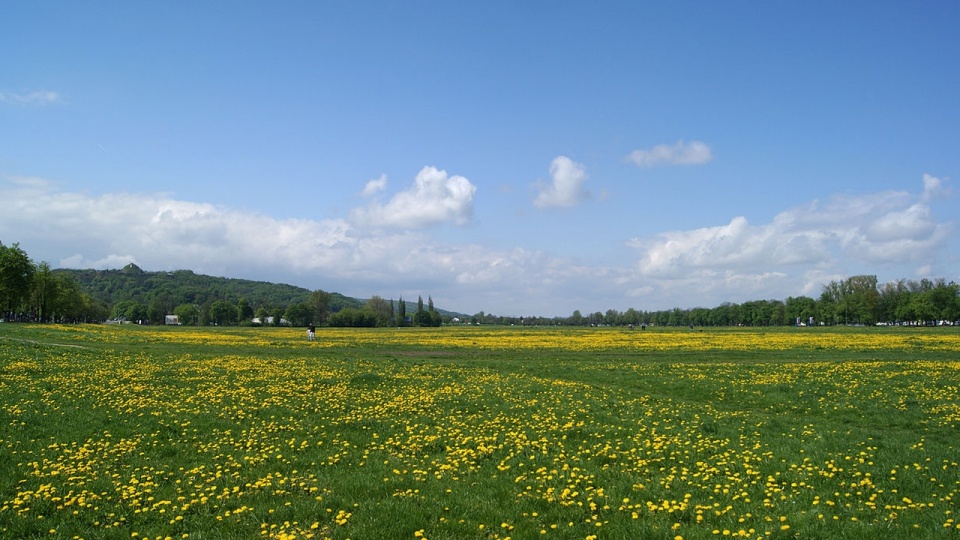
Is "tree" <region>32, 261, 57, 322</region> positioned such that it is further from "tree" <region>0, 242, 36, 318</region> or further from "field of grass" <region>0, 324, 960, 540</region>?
"field of grass" <region>0, 324, 960, 540</region>

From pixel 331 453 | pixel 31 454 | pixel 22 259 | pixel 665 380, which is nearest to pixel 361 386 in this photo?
pixel 331 453

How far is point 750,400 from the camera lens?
2353 centimetres

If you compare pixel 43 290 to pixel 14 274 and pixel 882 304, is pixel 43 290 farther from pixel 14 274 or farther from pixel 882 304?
pixel 882 304

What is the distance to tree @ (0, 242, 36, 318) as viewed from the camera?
85.9 metres

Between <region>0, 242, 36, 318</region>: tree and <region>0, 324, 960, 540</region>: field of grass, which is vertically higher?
<region>0, 242, 36, 318</region>: tree

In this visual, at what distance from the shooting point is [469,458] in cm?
1375

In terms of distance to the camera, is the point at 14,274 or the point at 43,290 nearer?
the point at 14,274

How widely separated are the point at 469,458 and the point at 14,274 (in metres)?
102

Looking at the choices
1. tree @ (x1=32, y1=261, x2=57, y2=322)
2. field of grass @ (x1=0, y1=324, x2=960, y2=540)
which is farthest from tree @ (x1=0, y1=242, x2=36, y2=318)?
field of grass @ (x1=0, y1=324, x2=960, y2=540)

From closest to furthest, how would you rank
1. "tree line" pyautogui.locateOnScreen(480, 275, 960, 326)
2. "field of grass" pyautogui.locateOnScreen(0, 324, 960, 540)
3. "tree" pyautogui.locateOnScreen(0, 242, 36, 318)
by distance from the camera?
1. "field of grass" pyautogui.locateOnScreen(0, 324, 960, 540)
2. "tree" pyautogui.locateOnScreen(0, 242, 36, 318)
3. "tree line" pyautogui.locateOnScreen(480, 275, 960, 326)

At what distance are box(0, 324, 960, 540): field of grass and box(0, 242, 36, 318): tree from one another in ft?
251

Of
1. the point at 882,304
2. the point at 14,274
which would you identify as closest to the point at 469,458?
the point at 14,274

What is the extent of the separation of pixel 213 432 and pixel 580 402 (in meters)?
12.4

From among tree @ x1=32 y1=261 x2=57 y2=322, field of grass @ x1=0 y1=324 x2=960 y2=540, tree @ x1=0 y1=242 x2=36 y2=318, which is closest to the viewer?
field of grass @ x1=0 y1=324 x2=960 y2=540
